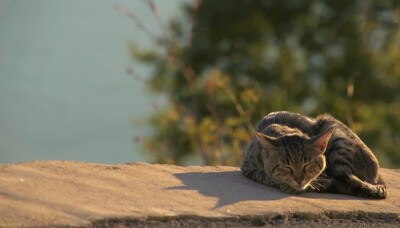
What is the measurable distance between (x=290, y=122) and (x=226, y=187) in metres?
1.46

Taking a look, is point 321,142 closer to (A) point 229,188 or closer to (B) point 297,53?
(A) point 229,188

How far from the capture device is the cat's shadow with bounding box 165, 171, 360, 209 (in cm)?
495

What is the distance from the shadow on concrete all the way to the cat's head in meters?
0.17

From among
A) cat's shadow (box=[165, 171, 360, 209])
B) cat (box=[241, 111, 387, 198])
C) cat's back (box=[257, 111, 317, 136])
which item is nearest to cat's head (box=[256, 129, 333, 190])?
cat (box=[241, 111, 387, 198])

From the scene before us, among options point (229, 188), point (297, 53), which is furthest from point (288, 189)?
point (297, 53)

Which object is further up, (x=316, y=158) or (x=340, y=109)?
(x=340, y=109)

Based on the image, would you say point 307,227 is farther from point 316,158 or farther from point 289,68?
point 289,68

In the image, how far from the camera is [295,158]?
5.55 metres

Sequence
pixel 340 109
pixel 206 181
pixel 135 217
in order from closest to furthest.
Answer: pixel 135 217
pixel 206 181
pixel 340 109

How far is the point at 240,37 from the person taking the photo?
1727 centimetres

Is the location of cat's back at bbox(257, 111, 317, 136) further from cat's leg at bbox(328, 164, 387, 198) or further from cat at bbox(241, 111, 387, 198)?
cat's leg at bbox(328, 164, 387, 198)

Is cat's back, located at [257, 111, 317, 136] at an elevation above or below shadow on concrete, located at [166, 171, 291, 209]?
above

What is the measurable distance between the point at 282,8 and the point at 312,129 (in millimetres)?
11462

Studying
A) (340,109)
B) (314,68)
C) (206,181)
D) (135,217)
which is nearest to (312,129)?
(206,181)
